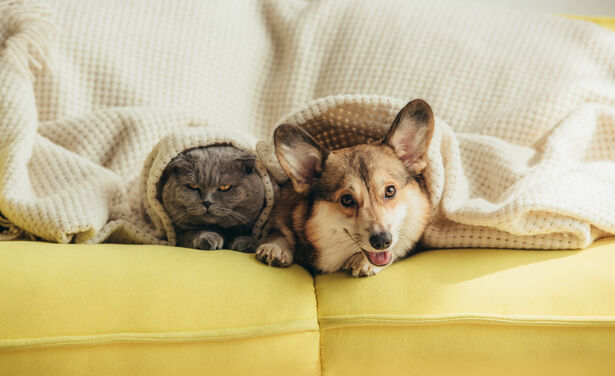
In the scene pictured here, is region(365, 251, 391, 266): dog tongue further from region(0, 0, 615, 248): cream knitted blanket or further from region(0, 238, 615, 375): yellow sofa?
region(0, 0, 615, 248): cream knitted blanket

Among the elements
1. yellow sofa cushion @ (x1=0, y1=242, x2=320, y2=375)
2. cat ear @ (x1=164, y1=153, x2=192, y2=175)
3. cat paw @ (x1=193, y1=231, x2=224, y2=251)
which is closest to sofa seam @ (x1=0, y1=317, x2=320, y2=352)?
yellow sofa cushion @ (x1=0, y1=242, x2=320, y2=375)

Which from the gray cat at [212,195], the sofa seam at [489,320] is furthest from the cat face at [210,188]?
the sofa seam at [489,320]

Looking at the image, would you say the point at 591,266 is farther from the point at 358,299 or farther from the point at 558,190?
the point at 358,299

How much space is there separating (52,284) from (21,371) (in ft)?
0.62

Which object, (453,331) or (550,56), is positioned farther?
(550,56)

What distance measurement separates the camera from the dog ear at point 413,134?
126 centimetres

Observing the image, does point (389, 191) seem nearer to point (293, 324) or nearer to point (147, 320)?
point (293, 324)

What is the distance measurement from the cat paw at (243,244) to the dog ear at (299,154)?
248 mm

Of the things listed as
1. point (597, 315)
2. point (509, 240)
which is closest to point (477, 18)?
point (509, 240)

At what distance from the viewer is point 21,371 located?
1.03 meters

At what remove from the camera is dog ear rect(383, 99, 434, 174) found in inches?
49.8

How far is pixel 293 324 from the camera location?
111 cm

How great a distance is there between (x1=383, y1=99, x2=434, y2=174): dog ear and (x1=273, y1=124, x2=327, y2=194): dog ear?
199 mm

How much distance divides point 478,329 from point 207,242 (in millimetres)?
757
